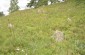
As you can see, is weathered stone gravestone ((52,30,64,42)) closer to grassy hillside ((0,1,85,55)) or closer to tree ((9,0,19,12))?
grassy hillside ((0,1,85,55))

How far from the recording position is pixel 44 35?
16.9 meters

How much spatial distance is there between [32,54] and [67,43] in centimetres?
369

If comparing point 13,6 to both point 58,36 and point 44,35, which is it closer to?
point 44,35

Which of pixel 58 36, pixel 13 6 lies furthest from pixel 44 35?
Result: pixel 13 6

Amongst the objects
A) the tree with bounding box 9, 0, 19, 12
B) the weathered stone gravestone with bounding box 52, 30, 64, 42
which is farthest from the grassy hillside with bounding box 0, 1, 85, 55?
the tree with bounding box 9, 0, 19, 12

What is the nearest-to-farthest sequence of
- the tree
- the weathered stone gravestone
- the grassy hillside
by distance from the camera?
the grassy hillside → the weathered stone gravestone → the tree

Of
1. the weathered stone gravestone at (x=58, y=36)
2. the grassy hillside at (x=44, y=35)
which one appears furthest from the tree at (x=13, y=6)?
the weathered stone gravestone at (x=58, y=36)

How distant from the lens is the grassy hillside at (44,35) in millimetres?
13844

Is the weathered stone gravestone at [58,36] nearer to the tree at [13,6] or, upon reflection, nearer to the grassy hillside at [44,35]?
the grassy hillside at [44,35]

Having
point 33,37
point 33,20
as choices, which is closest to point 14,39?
point 33,37

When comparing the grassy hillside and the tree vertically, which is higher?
the grassy hillside

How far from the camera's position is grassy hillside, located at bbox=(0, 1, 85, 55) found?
13.8 meters

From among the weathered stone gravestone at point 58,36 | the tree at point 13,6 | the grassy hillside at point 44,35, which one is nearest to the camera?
the grassy hillside at point 44,35

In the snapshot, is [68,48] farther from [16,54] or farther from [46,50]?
[16,54]
